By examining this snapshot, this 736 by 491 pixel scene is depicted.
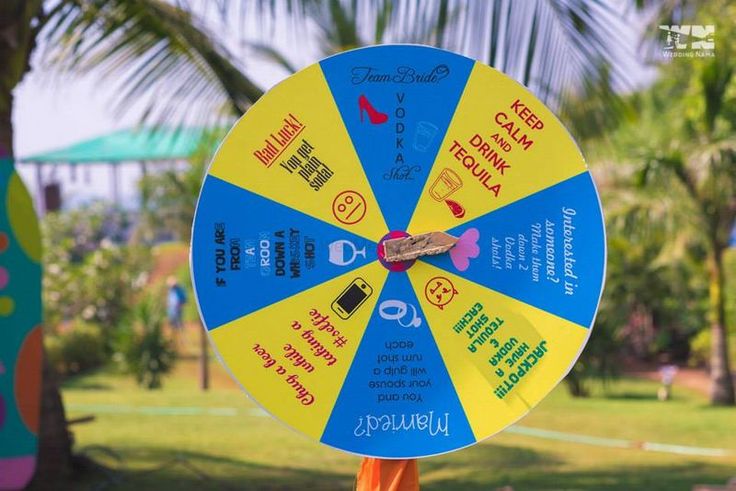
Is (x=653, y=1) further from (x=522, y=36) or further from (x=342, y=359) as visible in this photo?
(x=342, y=359)

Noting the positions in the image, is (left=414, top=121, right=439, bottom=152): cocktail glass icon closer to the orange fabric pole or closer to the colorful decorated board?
the orange fabric pole

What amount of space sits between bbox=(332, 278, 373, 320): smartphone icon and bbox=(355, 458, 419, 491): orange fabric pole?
536 millimetres

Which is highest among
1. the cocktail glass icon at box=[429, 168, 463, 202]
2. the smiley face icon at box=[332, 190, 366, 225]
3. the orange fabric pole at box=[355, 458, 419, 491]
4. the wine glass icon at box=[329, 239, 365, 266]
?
the cocktail glass icon at box=[429, 168, 463, 202]

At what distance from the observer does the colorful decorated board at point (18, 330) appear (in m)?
5.30

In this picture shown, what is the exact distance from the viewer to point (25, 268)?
17.7ft

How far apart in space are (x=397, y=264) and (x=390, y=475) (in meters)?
0.73

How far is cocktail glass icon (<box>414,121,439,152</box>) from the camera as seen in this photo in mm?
3561

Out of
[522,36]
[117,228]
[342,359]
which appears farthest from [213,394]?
[117,228]

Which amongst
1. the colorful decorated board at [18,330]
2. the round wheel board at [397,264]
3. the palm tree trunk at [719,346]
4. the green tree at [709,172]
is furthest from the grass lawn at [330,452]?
the round wheel board at [397,264]

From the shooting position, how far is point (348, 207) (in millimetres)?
3496

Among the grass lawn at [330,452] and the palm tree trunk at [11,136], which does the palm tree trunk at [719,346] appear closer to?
the grass lawn at [330,452]

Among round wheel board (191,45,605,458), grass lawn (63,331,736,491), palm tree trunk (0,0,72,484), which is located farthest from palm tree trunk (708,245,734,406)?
round wheel board (191,45,605,458)

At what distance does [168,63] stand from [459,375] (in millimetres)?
4150

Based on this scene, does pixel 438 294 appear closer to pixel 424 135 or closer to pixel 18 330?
pixel 424 135
